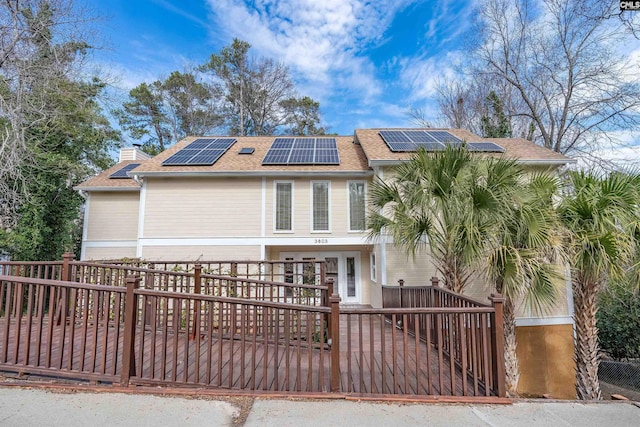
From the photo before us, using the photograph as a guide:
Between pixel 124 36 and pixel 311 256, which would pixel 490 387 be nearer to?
pixel 311 256

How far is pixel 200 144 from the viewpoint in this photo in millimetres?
Result: 11562

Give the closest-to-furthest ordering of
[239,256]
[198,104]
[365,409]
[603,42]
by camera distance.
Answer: [365,409] < [239,256] < [603,42] < [198,104]

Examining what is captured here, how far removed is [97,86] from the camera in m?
9.18

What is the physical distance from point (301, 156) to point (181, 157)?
4.03 meters

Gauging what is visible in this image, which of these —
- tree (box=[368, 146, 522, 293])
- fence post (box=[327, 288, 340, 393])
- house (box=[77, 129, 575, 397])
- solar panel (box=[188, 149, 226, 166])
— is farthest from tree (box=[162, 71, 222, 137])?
fence post (box=[327, 288, 340, 393])

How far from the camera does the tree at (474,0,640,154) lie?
12.8 metres

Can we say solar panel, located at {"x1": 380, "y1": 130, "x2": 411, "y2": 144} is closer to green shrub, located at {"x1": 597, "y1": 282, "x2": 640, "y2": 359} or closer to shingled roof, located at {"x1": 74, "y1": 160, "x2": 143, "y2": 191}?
green shrub, located at {"x1": 597, "y1": 282, "x2": 640, "y2": 359}

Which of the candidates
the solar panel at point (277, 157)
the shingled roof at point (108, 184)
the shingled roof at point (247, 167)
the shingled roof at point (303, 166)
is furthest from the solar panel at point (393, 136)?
the shingled roof at point (108, 184)

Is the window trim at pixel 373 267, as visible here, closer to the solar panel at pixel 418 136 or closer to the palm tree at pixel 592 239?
the solar panel at pixel 418 136

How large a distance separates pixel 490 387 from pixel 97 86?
39.8 feet

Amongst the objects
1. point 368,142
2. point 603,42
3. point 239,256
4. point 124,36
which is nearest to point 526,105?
point 603,42

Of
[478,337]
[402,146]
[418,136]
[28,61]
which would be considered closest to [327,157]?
[402,146]

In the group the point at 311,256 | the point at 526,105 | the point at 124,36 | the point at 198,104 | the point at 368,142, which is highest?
the point at 198,104

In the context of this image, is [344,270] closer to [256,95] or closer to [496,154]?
[496,154]
